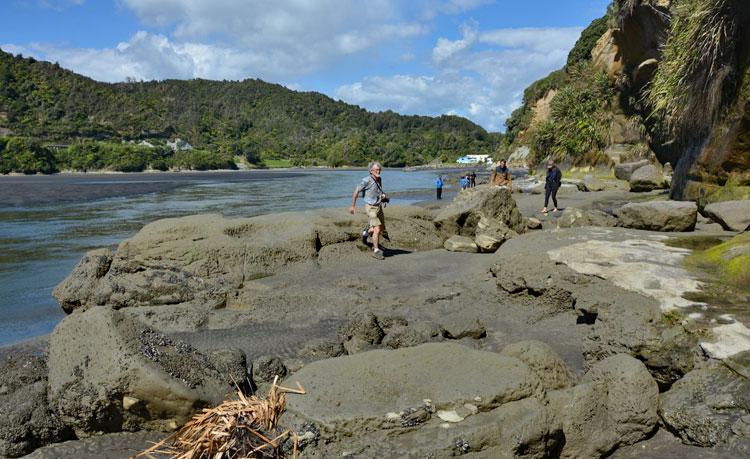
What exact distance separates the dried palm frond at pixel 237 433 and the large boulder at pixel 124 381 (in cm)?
63

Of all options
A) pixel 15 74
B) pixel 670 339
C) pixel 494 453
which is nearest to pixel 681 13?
pixel 670 339

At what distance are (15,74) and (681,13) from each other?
185274 millimetres

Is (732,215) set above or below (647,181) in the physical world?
above

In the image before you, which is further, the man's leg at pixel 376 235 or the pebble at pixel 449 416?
the man's leg at pixel 376 235

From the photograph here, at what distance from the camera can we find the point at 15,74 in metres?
158

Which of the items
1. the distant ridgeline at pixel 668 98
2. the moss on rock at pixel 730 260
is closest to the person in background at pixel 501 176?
the distant ridgeline at pixel 668 98

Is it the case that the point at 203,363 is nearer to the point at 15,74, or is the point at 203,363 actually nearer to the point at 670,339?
the point at 670,339

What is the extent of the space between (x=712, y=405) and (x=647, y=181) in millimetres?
23040

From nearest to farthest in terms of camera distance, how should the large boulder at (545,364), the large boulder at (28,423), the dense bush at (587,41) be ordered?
the large boulder at (28,423) → the large boulder at (545,364) → the dense bush at (587,41)

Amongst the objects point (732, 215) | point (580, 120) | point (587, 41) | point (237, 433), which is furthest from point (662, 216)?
point (587, 41)

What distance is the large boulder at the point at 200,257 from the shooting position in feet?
29.0

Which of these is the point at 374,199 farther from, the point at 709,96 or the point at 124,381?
the point at 709,96

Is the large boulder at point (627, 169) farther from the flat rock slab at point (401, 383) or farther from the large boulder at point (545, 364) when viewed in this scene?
the flat rock slab at point (401, 383)

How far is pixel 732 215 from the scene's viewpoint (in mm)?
9695
